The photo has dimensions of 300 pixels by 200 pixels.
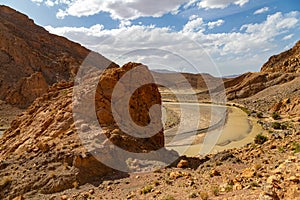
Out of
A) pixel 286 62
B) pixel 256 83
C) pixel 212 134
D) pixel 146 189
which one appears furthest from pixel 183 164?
pixel 286 62

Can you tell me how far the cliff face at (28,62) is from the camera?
49278mm

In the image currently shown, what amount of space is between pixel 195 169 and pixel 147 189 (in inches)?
134

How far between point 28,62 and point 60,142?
5152 centimetres

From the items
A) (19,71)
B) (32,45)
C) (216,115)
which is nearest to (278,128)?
(216,115)

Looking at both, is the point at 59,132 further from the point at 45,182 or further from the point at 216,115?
the point at 216,115

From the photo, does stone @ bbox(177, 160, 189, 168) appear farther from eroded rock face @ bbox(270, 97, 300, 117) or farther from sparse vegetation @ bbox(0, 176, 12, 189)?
eroded rock face @ bbox(270, 97, 300, 117)

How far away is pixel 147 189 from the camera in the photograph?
33.0 ft

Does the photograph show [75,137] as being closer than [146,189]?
No

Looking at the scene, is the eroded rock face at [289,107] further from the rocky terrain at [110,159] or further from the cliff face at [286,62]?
the cliff face at [286,62]

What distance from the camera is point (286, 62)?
7244 centimetres

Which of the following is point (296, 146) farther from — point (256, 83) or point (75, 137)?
point (256, 83)

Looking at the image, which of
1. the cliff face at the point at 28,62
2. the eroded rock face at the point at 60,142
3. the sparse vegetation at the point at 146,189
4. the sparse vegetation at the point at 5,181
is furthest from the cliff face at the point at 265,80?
the sparse vegetation at the point at 5,181

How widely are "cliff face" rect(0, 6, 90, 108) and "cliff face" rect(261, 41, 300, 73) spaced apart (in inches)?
1786

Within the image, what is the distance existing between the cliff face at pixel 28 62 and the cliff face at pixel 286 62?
4536 centimetres
